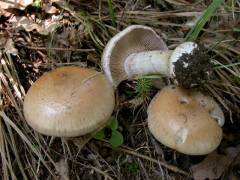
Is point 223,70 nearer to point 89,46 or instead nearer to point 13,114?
point 89,46

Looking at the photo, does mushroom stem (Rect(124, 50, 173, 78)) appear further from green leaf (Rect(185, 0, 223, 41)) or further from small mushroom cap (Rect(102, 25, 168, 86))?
green leaf (Rect(185, 0, 223, 41))

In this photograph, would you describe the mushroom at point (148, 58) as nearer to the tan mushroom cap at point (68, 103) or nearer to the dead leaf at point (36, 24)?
the tan mushroom cap at point (68, 103)

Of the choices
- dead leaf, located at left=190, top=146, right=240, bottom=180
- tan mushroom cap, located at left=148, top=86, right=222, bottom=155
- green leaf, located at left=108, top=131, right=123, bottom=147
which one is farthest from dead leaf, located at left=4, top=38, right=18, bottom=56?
dead leaf, located at left=190, top=146, right=240, bottom=180

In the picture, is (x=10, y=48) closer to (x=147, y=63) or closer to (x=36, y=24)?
(x=36, y=24)

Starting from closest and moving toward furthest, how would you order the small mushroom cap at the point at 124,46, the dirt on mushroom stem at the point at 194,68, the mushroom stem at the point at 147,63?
the dirt on mushroom stem at the point at 194,68 → the mushroom stem at the point at 147,63 → the small mushroom cap at the point at 124,46

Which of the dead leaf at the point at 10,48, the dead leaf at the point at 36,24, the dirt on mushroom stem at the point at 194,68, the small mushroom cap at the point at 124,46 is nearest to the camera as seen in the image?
the dirt on mushroom stem at the point at 194,68

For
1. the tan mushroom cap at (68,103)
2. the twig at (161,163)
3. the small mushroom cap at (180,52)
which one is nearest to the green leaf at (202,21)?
the small mushroom cap at (180,52)

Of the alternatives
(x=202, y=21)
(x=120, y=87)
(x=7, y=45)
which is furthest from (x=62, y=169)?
(x=202, y=21)
